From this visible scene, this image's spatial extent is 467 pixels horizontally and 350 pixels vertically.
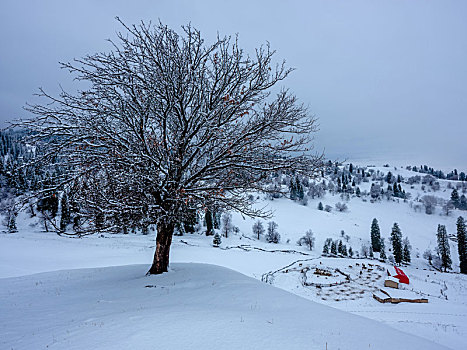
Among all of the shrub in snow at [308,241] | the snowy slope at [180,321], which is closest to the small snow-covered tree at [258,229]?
the shrub in snow at [308,241]

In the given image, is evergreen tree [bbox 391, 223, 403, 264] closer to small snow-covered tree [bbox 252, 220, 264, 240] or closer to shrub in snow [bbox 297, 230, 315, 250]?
shrub in snow [bbox 297, 230, 315, 250]

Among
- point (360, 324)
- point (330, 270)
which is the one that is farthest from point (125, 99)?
point (330, 270)

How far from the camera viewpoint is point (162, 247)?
7.74m

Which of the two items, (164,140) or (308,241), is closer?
(164,140)

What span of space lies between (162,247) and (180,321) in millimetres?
4175

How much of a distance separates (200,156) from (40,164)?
437 centimetres

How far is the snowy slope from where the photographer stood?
332cm

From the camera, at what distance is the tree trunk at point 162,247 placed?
7.59 meters

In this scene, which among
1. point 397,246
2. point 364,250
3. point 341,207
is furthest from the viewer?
point 341,207

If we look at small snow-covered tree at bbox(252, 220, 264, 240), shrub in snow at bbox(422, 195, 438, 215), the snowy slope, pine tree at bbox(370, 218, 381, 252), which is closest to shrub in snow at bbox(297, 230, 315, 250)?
small snow-covered tree at bbox(252, 220, 264, 240)

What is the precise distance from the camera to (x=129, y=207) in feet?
18.8

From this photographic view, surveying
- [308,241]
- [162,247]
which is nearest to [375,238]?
[308,241]

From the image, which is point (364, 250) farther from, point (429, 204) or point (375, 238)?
point (429, 204)

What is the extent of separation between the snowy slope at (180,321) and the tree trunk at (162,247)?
0.95m
